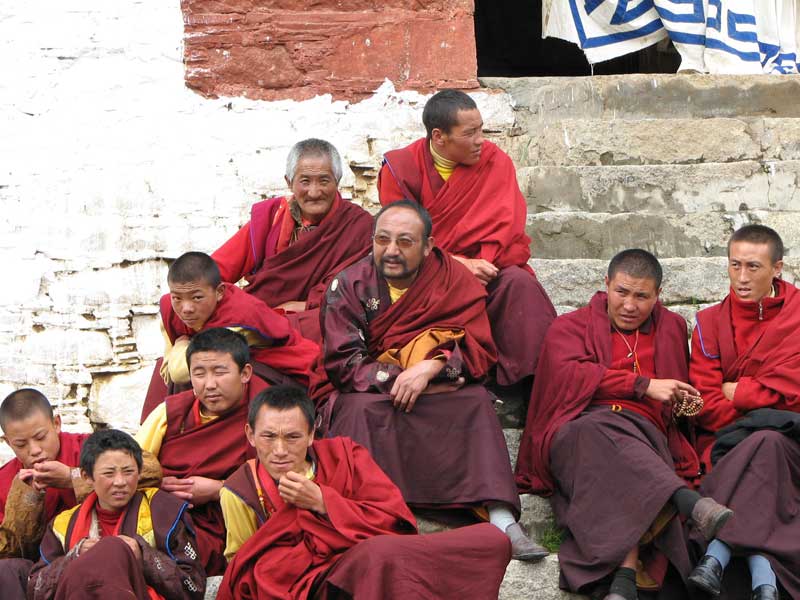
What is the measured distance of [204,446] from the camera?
16.0 ft

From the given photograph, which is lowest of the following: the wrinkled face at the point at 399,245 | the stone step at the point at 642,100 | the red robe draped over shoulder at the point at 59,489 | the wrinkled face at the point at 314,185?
the red robe draped over shoulder at the point at 59,489

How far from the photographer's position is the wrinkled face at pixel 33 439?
15.9ft

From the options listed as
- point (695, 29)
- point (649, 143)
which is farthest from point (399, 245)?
point (695, 29)

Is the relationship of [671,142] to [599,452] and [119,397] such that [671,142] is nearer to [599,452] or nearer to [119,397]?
[599,452]

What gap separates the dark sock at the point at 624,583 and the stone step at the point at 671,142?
9.55ft

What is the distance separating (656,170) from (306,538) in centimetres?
319

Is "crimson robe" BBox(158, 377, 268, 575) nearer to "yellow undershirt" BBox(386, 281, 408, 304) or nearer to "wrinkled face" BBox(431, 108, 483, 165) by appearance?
"yellow undershirt" BBox(386, 281, 408, 304)

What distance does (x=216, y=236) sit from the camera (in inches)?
261

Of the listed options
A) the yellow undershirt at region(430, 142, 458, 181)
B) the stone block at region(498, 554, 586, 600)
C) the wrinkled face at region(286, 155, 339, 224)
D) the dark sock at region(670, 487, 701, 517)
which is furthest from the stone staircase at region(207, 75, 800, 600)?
the stone block at region(498, 554, 586, 600)

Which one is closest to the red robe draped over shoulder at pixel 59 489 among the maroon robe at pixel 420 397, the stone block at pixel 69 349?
the maroon robe at pixel 420 397

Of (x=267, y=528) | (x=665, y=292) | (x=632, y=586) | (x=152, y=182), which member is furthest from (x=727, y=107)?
(x=267, y=528)

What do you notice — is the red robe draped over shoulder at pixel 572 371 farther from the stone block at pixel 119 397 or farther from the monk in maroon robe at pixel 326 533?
the stone block at pixel 119 397

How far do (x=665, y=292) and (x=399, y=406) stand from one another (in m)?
1.67

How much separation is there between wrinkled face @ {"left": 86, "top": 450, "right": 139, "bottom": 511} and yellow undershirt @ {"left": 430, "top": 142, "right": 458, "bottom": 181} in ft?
7.02
